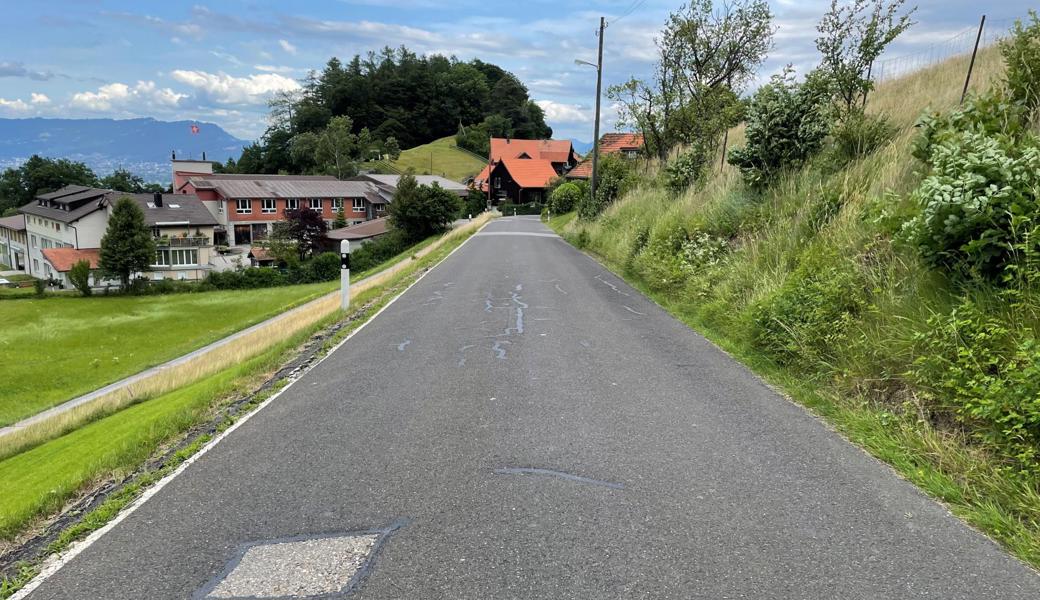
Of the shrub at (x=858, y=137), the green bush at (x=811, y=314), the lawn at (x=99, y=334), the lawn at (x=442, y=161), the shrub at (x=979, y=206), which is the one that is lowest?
the lawn at (x=99, y=334)

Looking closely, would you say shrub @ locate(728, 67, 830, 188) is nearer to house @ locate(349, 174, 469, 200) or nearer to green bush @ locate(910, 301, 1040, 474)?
green bush @ locate(910, 301, 1040, 474)

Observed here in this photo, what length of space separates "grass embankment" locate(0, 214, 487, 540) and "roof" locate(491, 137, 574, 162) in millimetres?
87726

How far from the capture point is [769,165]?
42.0 ft

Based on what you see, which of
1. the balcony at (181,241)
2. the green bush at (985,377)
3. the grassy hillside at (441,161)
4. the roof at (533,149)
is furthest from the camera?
the grassy hillside at (441,161)

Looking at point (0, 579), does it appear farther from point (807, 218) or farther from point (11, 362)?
point (11, 362)

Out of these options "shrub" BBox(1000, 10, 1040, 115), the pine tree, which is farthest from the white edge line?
A: the pine tree

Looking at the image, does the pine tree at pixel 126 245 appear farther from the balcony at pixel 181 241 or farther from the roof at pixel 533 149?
the roof at pixel 533 149

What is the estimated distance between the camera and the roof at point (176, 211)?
2229 inches

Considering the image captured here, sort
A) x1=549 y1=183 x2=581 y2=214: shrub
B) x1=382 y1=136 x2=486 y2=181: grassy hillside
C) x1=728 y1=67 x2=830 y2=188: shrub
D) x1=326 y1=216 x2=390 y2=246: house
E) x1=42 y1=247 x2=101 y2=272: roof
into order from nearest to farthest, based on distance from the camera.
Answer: x1=728 y1=67 x2=830 y2=188: shrub < x1=42 y1=247 x2=101 y2=272: roof < x1=549 y1=183 x2=581 y2=214: shrub < x1=326 y1=216 x2=390 y2=246: house < x1=382 y1=136 x2=486 y2=181: grassy hillside

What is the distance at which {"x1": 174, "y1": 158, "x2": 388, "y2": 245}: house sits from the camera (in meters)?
68.1

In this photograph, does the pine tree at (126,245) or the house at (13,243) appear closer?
the pine tree at (126,245)

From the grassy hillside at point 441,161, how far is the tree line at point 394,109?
12.1ft

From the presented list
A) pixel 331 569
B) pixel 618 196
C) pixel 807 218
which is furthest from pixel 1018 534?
pixel 618 196

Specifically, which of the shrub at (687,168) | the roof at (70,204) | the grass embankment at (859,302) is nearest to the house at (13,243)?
the roof at (70,204)
